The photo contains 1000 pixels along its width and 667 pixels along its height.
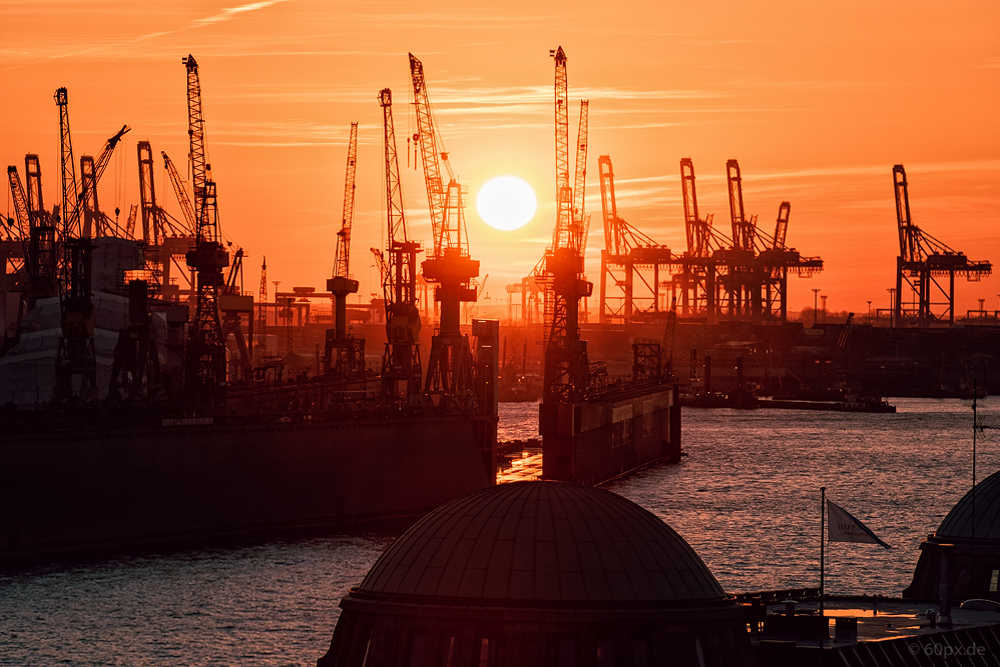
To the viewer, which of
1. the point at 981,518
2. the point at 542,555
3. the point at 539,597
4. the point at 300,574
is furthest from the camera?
the point at 300,574

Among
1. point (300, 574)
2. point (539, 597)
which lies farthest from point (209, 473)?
point (539, 597)

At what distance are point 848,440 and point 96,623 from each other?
436ft

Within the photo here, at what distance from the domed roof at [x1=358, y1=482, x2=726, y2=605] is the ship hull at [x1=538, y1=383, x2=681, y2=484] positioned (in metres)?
86.2

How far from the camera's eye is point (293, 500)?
3253 inches

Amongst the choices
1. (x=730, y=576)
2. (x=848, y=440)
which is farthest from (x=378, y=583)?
(x=848, y=440)

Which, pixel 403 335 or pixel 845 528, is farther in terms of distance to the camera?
pixel 403 335

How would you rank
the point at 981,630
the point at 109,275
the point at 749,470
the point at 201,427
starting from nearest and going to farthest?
the point at 981,630 → the point at 201,427 → the point at 749,470 → the point at 109,275

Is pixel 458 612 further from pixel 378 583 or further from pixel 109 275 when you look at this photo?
pixel 109 275

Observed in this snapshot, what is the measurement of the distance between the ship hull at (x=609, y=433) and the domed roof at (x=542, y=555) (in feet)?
283

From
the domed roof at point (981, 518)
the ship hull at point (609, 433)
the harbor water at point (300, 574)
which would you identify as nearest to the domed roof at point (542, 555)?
the domed roof at point (981, 518)

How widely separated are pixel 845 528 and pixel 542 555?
361 inches

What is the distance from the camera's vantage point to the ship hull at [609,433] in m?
112

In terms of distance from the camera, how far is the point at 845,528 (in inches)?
1072

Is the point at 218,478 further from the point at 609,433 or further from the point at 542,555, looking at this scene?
the point at 542,555
